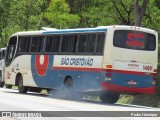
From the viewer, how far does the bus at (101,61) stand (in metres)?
22.2

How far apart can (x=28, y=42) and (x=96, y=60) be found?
7024 mm

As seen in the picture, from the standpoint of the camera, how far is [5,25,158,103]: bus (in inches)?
874

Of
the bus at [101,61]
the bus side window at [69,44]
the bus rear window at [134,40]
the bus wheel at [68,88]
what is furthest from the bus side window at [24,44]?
the bus rear window at [134,40]

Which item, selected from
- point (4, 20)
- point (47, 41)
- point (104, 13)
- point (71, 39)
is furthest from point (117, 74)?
point (4, 20)

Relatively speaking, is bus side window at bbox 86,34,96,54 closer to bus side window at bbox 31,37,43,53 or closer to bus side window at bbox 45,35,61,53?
bus side window at bbox 45,35,61,53

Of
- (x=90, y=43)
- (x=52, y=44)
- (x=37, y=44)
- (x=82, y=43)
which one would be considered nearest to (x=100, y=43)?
(x=90, y=43)

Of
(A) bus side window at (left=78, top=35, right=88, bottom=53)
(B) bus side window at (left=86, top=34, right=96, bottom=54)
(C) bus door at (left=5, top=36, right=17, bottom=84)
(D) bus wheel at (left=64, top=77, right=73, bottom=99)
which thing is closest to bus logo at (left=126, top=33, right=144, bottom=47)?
(B) bus side window at (left=86, top=34, right=96, bottom=54)

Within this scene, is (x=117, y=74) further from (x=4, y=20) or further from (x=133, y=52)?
(x=4, y=20)

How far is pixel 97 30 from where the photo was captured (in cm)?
2280

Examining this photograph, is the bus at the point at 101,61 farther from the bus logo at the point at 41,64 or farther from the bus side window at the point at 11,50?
the bus side window at the point at 11,50

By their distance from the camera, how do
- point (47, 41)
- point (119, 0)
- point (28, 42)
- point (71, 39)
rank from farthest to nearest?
point (119, 0) → point (28, 42) → point (47, 41) → point (71, 39)

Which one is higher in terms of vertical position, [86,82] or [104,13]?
[104,13]

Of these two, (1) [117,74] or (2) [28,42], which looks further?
(2) [28,42]

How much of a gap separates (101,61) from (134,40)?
1.75m
